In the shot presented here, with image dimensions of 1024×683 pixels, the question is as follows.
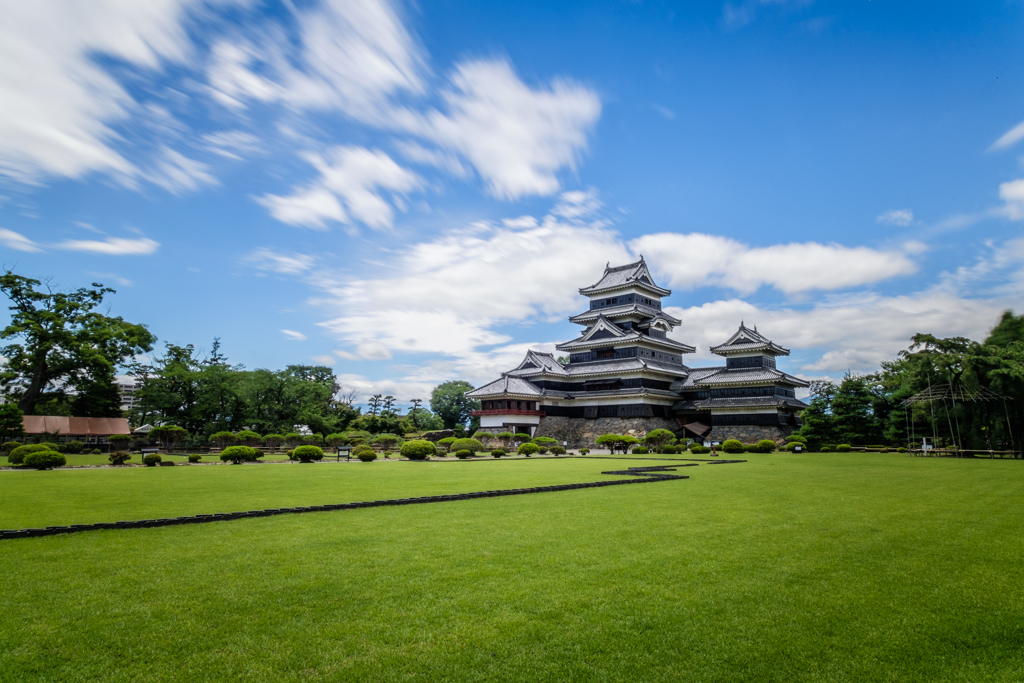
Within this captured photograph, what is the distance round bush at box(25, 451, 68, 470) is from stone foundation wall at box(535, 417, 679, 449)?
34.6 meters

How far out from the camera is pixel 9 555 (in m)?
7.11

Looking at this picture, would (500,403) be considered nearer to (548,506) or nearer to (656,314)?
(656,314)

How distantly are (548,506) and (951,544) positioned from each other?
21.9 ft

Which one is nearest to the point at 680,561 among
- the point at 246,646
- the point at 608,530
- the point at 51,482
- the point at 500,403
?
the point at 608,530

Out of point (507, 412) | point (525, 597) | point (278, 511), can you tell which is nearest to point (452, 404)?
point (507, 412)

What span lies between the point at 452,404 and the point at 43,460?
4761 centimetres

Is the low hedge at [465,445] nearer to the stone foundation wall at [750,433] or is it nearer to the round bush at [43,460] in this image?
the round bush at [43,460]

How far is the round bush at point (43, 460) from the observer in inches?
838

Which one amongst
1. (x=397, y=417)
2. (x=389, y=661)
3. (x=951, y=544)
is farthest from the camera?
(x=397, y=417)

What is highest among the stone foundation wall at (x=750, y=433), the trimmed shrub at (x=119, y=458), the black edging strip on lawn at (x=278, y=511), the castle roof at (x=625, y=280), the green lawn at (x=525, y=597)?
the castle roof at (x=625, y=280)

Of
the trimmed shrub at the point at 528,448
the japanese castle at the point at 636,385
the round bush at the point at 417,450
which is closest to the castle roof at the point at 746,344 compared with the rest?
the japanese castle at the point at 636,385

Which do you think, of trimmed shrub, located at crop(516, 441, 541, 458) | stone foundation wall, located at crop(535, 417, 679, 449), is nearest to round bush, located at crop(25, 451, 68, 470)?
trimmed shrub, located at crop(516, 441, 541, 458)

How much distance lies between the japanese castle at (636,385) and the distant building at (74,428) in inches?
1183

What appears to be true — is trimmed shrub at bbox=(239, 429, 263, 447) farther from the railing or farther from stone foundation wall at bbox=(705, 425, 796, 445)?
stone foundation wall at bbox=(705, 425, 796, 445)
